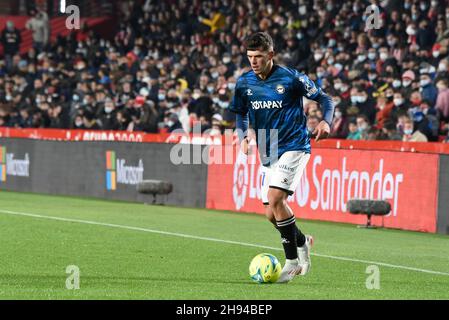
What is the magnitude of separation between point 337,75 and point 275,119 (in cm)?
1499

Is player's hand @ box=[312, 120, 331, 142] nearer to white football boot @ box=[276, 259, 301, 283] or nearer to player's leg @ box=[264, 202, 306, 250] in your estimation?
player's leg @ box=[264, 202, 306, 250]

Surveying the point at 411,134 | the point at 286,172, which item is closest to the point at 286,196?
the point at 286,172

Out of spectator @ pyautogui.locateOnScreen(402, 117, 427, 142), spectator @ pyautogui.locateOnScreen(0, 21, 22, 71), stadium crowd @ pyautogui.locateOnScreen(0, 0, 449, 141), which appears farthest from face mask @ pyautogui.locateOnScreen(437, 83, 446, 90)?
spectator @ pyautogui.locateOnScreen(0, 21, 22, 71)

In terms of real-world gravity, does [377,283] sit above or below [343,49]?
below

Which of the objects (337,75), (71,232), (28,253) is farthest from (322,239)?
(337,75)

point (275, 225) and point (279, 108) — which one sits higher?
point (279, 108)

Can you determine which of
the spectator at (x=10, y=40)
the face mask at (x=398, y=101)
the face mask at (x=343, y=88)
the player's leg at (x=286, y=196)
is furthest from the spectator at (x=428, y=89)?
the spectator at (x=10, y=40)

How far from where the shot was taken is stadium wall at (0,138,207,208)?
24.3m

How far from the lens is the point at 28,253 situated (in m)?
13.3

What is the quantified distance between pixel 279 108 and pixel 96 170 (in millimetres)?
15805

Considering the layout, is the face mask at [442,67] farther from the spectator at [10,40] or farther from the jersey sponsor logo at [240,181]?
the spectator at [10,40]

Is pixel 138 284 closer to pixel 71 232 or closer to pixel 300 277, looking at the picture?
pixel 300 277

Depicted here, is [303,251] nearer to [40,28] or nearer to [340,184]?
[340,184]

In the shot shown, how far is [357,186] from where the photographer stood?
20.0 metres
